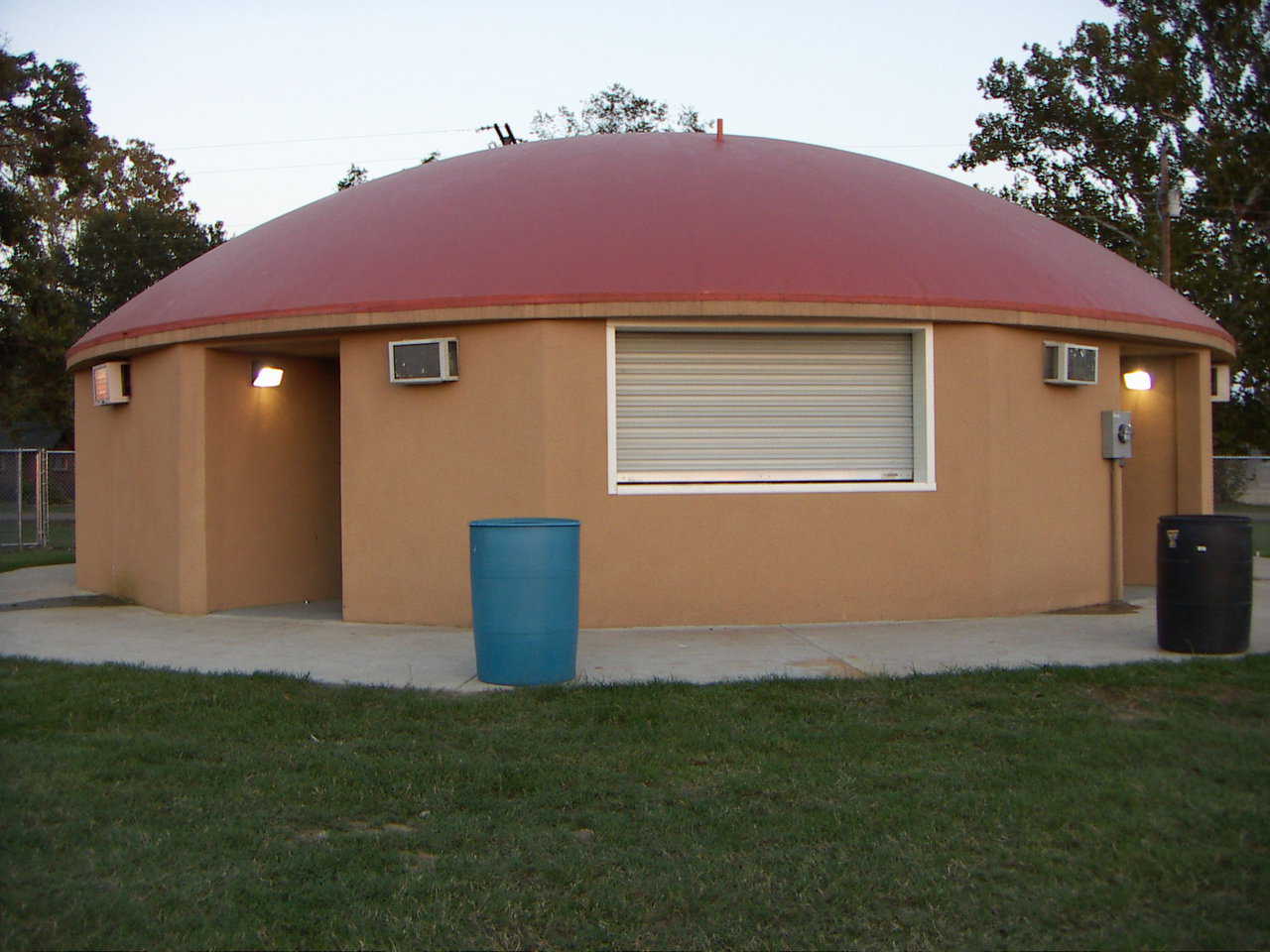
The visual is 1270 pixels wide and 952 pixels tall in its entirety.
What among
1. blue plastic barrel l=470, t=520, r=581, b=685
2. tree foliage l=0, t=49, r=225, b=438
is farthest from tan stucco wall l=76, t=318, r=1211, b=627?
tree foliage l=0, t=49, r=225, b=438

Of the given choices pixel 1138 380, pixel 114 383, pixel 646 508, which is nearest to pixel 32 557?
pixel 114 383

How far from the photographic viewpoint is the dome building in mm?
10211

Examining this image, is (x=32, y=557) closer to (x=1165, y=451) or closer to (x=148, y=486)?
(x=148, y=486)

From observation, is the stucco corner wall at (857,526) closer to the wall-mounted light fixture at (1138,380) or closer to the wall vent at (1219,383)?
the wall-mounted light fixture at (1138,380)

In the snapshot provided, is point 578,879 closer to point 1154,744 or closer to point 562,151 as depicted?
point 1154,744

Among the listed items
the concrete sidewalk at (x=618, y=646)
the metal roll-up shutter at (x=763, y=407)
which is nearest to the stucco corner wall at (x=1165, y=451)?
the concrete sidewalk at (x=618, y=646)

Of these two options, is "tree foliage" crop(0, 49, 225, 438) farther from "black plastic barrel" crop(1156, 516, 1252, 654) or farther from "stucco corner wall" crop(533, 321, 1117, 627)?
"black plastic barrel" crop(1156, 516, 1252, 654)

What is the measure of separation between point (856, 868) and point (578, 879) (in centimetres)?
104

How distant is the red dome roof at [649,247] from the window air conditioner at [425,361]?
1.14 ft

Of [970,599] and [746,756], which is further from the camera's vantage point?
[970,599]

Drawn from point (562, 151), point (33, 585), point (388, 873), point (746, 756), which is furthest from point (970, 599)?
point (33, 585)

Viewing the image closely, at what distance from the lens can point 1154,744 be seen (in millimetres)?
6230

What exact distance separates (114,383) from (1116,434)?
9.85 metres

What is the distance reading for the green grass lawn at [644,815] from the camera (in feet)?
13.7
